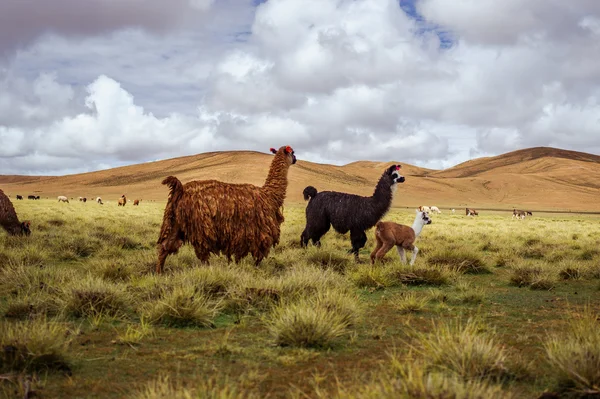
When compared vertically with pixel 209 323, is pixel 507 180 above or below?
above

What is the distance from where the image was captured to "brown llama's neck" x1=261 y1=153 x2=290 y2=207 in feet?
32.0

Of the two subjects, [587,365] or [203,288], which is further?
[203,288]

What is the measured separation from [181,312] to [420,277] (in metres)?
4.77

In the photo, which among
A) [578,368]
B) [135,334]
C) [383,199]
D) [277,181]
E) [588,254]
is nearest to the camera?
[578,368]

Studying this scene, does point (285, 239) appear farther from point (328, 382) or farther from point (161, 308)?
point (328, 382)

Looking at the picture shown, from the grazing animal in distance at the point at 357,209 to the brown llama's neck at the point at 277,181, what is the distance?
276 cm

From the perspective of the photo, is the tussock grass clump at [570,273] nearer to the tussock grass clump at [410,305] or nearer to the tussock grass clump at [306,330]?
the tussock grass clump at [410,305]

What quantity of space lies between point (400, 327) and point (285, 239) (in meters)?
11.6

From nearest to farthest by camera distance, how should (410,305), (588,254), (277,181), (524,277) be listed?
(410,305) < (524,277) < (277,181) < (588,254)

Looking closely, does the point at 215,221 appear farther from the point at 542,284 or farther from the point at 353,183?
the point at 353,183

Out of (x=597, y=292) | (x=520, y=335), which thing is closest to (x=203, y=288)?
(x=520, y=335)

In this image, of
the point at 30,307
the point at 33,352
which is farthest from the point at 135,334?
the point at 30,307

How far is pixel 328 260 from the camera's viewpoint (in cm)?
1116

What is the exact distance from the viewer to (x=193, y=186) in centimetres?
880
